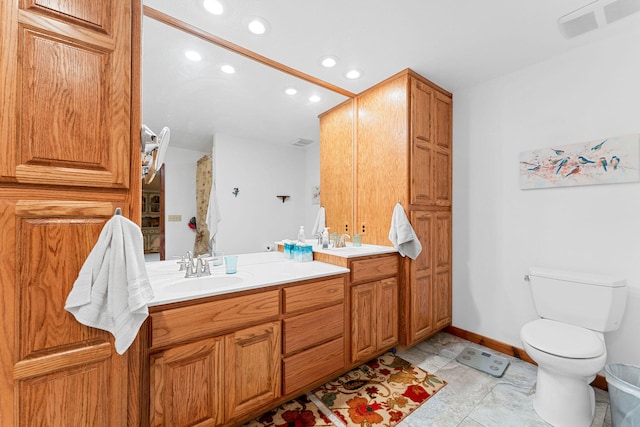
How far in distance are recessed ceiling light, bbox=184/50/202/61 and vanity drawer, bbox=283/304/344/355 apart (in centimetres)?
175

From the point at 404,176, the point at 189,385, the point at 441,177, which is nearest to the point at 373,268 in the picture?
the point at 404,176

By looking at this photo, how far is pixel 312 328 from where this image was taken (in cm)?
167

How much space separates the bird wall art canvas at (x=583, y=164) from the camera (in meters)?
1.72

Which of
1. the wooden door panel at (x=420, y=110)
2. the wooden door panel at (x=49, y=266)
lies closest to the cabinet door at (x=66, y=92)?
the wooden door panel at (x=49, y=266)

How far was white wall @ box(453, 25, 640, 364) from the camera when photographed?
174 centimetres

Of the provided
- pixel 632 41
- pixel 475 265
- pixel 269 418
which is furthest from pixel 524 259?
pixel 269 418

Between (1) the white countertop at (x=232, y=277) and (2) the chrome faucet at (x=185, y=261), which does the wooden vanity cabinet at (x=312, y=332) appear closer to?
(1) the white countertop at (x=232, y=277)

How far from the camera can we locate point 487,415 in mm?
1571

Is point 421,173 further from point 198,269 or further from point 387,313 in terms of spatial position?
point 198,269

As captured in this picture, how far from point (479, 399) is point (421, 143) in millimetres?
1902

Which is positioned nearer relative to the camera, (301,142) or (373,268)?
(373,268)

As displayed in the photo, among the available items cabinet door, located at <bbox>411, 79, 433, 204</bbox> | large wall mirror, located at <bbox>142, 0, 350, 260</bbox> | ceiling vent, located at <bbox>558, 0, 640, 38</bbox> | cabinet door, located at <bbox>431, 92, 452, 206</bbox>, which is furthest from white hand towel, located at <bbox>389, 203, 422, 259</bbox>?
ceiling vent, located at <bbox>558, 0, 640, 38</bbox>

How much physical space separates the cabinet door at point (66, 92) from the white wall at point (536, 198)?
8.61 ft

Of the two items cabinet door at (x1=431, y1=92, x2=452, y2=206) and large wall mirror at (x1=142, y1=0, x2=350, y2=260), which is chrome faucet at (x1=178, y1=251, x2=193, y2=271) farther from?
cabinet door at (x1=431, y1=92, x2=452, y2=206)
